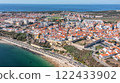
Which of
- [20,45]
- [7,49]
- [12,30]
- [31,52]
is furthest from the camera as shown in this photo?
[12,30]

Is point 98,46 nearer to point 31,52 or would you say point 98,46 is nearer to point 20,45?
point 31,52

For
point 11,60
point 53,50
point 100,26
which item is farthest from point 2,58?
point 100,26

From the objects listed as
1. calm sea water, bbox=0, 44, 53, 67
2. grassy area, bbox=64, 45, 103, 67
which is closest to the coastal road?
grassy area, bbox=64, 45, 103, 67

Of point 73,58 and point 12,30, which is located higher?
point 12,30

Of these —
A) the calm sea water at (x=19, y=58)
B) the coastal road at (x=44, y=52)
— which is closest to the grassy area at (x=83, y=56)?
the coastal road at (x=44, y=52)

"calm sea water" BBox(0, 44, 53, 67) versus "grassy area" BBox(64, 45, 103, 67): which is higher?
"grassy area" BBox(64, 45, 103, 67)

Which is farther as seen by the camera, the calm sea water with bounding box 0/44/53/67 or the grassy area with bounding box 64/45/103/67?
the calm sea water with bounding box 0/44/53/67

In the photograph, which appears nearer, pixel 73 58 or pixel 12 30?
pixel 73 58

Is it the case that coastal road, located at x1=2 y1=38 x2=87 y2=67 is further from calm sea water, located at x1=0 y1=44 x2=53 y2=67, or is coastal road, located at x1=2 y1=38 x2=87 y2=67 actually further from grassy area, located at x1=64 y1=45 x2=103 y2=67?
calm sea water, located at x1=0 y1=44 x2=53 y2=67
